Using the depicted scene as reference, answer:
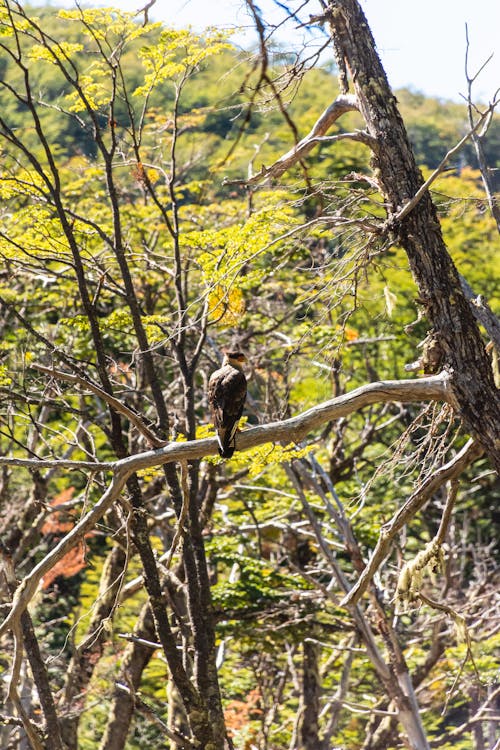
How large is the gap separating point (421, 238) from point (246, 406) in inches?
241

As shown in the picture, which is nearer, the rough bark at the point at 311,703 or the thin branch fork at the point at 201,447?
the thin branch fork at the point at 201,447

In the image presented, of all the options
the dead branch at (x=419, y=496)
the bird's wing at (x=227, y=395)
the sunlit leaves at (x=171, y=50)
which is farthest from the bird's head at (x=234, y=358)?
the sunlit leaves at (x=171, y=50)

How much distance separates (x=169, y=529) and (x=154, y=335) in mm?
5202

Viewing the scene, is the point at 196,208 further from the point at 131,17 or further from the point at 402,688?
the point at 402,688

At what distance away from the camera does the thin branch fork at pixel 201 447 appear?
4621mm

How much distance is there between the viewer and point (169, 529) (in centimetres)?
1313

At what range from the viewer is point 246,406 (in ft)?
38.8

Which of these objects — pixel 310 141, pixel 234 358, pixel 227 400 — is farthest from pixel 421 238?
pixel 227 400

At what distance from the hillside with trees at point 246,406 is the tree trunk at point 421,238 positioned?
0.02 m

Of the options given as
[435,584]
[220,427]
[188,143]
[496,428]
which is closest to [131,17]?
[220,427]

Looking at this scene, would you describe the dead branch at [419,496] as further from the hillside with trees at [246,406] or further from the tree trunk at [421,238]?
the tree trunk at [421,238]

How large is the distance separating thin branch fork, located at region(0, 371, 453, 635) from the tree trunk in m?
0.18

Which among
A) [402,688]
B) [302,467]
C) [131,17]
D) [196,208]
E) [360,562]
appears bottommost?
[402,688]

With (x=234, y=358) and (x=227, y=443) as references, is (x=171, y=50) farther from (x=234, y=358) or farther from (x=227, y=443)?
(x=227, y=443)
